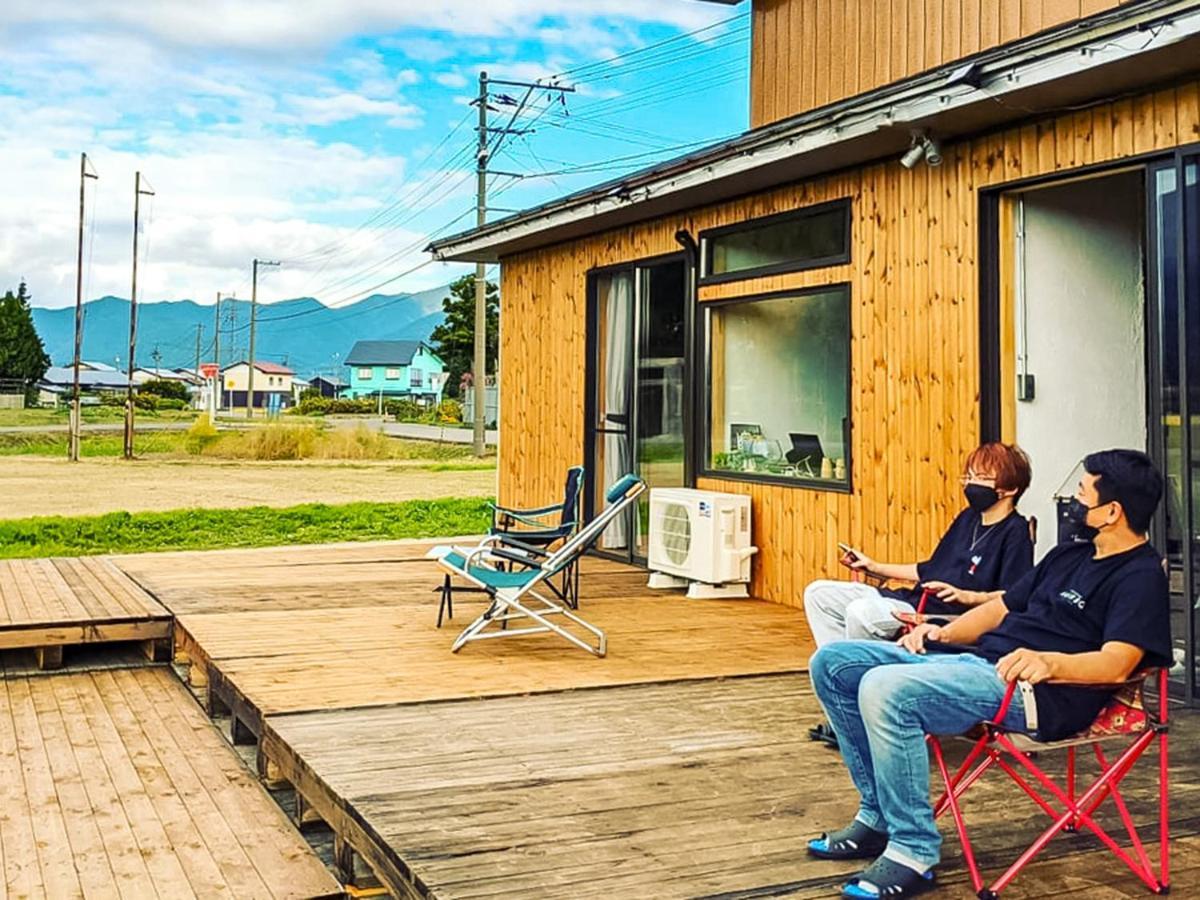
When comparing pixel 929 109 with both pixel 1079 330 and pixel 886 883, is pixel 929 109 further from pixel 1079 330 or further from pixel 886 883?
pixel 886 883

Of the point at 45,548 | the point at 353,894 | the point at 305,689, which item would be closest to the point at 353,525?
the point at 45,548

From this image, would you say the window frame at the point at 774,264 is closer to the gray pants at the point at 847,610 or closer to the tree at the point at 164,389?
the gray pants at the point at 847,610

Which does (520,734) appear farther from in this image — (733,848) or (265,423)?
(265,423)

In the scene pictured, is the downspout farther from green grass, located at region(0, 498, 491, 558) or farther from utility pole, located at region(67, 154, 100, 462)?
utility pole, located at region(67, 154, 100, 462)

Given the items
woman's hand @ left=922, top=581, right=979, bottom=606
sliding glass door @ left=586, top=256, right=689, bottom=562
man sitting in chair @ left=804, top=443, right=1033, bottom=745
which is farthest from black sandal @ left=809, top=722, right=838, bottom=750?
sliding glass door @ left=586, top=256, right=689, bottom=562

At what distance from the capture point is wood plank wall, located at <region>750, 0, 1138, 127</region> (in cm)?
639

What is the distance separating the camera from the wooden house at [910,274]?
433 centimetres

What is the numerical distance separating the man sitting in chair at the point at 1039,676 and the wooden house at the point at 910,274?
6.26ft

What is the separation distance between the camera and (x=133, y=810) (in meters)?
3.91

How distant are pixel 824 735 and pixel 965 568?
69 cm

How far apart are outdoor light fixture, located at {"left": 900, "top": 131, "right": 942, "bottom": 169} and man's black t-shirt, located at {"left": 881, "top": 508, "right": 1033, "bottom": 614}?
210 centimetres

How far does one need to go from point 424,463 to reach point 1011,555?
21164 millimetres

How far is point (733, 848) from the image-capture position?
2760mm

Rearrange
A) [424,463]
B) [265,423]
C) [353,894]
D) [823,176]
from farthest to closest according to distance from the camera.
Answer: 1. [265,423]
2. [424,463]
3. [823,176]
4. [353,894]
